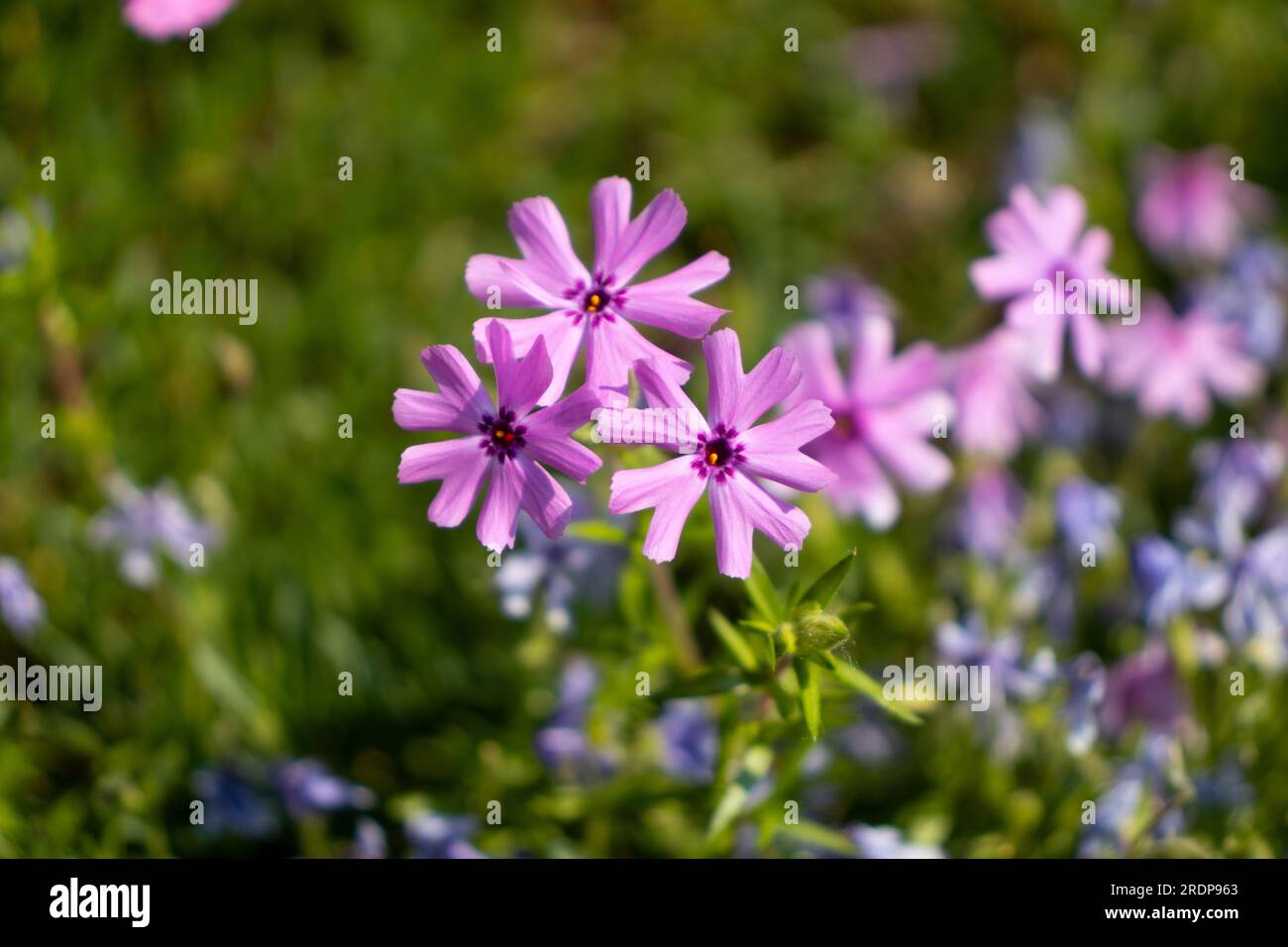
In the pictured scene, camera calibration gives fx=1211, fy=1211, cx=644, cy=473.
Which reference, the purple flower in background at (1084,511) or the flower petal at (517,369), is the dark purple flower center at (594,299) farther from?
the purple flower in background at (1084,511)

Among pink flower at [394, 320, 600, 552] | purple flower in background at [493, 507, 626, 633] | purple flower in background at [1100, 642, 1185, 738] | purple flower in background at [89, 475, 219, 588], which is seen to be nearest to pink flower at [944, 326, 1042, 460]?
purple flower in background at [1100, 642, 1185, 738]

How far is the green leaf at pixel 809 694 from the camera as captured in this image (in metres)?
2.38

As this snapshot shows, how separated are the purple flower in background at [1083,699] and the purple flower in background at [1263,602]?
528 millimetres

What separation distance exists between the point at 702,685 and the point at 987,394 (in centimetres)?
145

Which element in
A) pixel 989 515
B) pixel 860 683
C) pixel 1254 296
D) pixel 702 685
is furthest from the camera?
pixel 1254 296

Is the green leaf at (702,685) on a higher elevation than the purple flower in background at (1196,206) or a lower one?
lower

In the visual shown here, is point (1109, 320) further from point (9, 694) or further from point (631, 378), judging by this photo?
point (9, 694)

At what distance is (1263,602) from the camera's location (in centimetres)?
327

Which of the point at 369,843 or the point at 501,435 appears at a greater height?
the point at 501,435

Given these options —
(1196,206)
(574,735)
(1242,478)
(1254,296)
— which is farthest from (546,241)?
(1196,206)

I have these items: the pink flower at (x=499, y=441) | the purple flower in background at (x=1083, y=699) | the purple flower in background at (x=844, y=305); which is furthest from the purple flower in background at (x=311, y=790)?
the purple flower in background at (x=844, y=305)

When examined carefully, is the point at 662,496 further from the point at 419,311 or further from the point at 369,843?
the point at 419,311

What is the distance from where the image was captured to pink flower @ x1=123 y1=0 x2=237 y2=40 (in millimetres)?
3377

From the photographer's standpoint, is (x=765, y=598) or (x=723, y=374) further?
(x=765, y=598)
